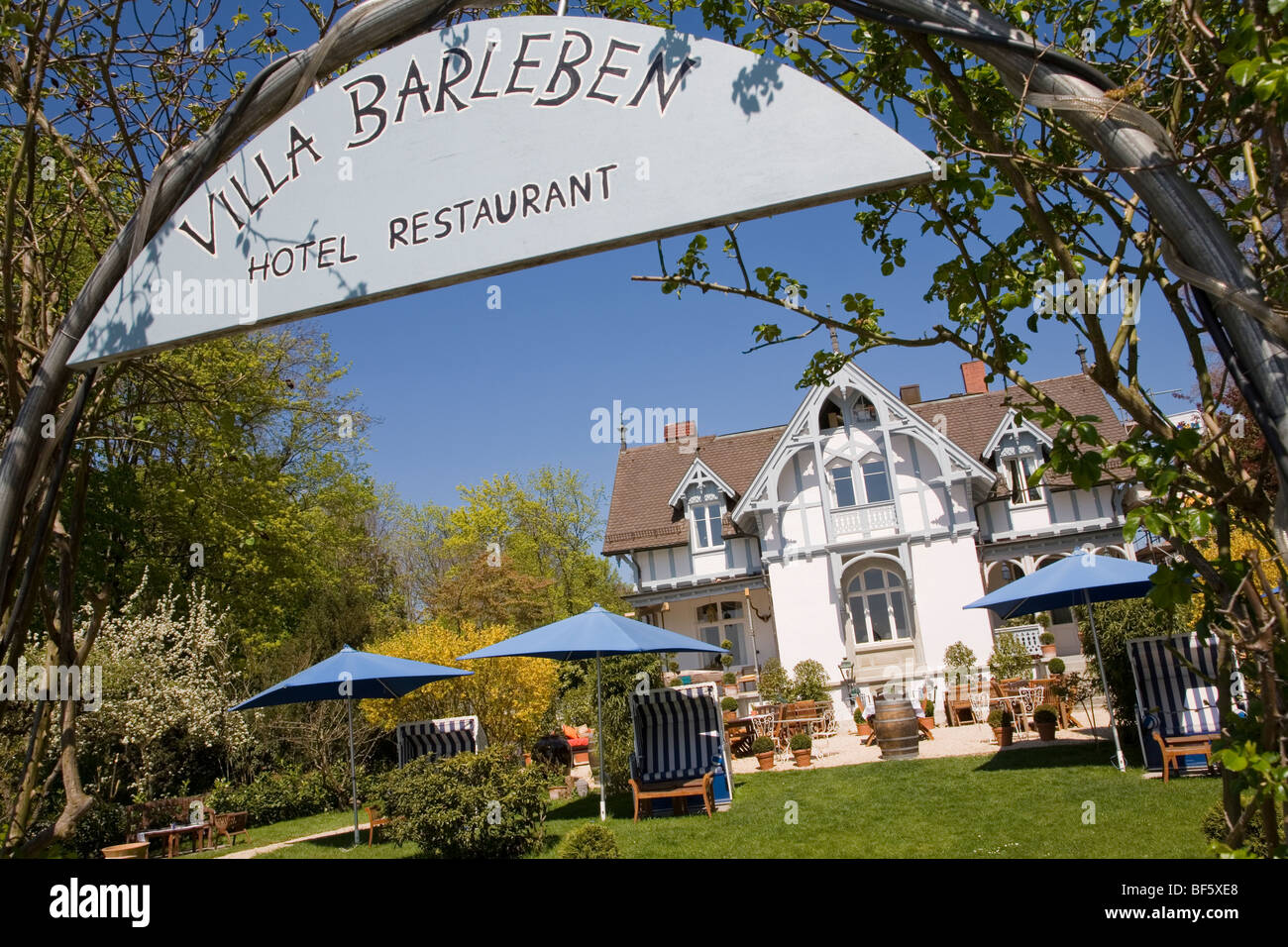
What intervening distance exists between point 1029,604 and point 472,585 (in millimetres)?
20852

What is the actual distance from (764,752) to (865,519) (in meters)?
12.0

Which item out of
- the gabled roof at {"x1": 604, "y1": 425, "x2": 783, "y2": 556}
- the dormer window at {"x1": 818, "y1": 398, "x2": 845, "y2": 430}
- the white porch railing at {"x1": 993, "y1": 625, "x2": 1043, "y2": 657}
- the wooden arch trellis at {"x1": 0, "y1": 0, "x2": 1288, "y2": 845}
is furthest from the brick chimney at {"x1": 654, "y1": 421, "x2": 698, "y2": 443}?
the wooden arch trellis at {"x1": 0, "y1": 0, "x2": 1288, "y2": 845}

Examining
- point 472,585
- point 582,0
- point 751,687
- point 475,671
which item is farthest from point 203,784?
point 582,0

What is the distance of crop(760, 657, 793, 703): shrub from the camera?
23.3 m

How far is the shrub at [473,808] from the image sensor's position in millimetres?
9367

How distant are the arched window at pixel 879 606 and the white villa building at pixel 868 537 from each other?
0.04 metres

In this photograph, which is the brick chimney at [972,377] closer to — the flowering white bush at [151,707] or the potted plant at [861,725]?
the potted plant at [861,725]

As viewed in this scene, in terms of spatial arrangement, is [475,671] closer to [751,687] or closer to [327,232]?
[751,687]

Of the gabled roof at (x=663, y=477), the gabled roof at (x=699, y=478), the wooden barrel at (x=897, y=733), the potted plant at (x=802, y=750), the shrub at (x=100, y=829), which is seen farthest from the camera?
the gabled roof at (x=663, y=477)

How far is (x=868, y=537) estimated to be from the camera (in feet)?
86.9

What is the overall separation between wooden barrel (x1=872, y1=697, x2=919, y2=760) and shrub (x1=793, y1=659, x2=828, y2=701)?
7.32 m

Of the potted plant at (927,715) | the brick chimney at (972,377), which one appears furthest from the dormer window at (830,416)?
the potted plant at (927,715)

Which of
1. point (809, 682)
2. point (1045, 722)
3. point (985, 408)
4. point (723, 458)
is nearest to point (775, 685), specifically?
point (809, 682)
